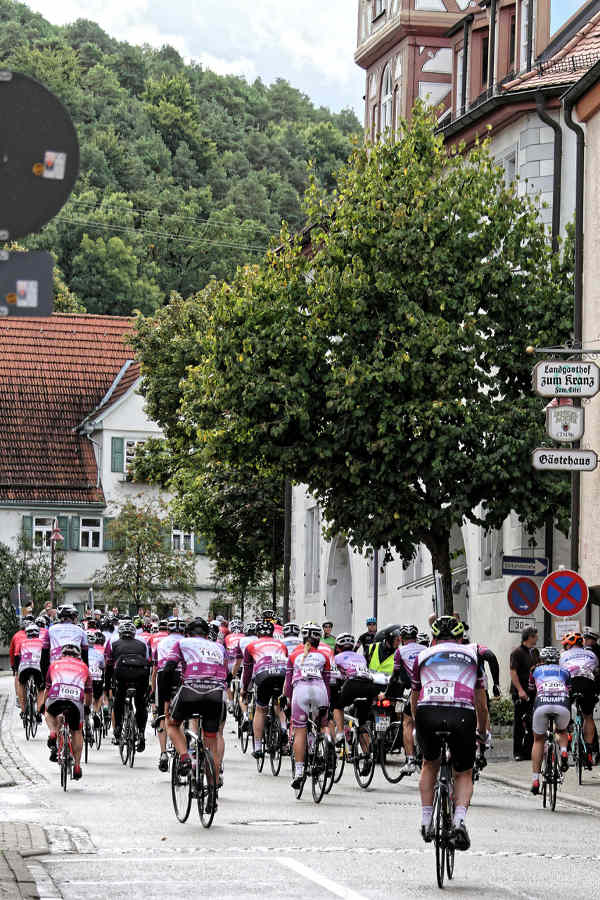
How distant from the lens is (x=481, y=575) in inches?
1389

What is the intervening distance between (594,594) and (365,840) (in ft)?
50.8

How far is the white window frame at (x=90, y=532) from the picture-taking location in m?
71.4

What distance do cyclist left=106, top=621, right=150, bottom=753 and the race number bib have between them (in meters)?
10.1

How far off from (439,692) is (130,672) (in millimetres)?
10373

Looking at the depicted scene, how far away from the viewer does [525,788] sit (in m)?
20.2

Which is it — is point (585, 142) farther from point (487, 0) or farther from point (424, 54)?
point (424, 54)

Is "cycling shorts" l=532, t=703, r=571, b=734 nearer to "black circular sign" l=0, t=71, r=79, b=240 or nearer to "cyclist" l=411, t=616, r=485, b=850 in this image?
"cyclist" l=411, t=616, r=485, b=850

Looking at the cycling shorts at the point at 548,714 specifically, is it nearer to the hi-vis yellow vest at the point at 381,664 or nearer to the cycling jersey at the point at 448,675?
the hi-vis yellow vest at the point at 381,664

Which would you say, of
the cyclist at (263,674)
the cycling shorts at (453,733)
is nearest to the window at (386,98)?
the cyclist at (263,674)

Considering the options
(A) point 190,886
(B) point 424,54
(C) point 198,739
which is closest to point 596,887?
(A) point 190,886

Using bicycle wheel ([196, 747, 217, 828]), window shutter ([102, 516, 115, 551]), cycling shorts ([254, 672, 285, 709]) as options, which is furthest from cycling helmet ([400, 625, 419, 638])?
window shutter ([102, 516, 115, 551])

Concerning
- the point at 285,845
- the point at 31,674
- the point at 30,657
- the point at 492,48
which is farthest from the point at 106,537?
the point at 285,845

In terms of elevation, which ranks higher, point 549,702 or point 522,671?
point 549,702

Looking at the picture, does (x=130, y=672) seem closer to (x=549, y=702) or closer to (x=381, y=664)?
(x=381, y=664)
